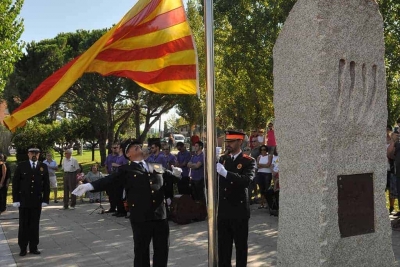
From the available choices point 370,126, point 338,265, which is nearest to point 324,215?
point 338,265

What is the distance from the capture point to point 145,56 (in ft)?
16.8

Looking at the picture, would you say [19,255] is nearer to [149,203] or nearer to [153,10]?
[149,203]

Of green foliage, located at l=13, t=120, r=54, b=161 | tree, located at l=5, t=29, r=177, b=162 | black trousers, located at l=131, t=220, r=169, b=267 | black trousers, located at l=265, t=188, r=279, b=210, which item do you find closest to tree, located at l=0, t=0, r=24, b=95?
tree, located at l=5, t=29, r=177, b=162

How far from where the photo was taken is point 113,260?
7.10 meters

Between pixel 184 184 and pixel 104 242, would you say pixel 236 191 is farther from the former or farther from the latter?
pixel 104 242

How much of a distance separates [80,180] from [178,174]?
27.8ft

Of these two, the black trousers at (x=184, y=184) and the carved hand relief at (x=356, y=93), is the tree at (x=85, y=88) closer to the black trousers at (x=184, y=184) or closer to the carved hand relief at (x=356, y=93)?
the black trousers at (x=184, y=184)

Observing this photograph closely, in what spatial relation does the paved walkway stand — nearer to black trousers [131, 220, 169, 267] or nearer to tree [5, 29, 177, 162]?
black trousers [131, 220, 169, 267]

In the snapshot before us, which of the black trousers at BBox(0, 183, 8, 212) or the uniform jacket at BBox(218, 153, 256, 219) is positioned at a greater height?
the uniform jacket at BBox(218, 153, 256, 219)

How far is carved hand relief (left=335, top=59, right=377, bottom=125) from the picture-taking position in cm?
431

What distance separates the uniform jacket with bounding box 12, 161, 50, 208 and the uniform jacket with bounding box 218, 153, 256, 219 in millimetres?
3892

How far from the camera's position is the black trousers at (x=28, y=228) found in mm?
7723

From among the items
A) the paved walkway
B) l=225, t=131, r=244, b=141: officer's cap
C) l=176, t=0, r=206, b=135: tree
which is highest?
l=176, t=0, r=206, b=135: tree

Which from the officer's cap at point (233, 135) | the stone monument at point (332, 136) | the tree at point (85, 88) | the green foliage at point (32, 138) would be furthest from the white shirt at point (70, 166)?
the green foliage at point (32, 138)
